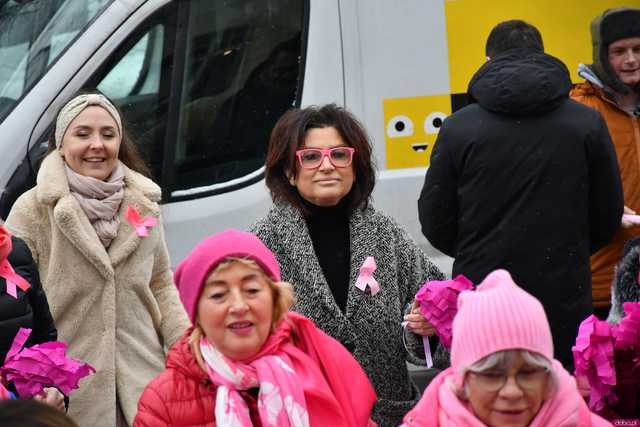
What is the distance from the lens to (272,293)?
4043 mm

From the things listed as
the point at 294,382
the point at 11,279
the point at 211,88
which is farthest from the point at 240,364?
the point at 211,88

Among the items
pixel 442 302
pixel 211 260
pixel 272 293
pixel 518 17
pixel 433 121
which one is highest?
pixel 518 17

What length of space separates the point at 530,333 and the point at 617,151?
206cm

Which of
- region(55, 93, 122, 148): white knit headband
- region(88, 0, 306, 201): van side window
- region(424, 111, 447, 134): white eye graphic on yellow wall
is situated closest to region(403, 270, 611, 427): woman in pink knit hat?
region(55, 93, 122, 148): white knit headband

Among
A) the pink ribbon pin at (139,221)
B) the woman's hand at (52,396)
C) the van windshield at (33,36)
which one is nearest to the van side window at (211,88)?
the van windshield at (33,36)

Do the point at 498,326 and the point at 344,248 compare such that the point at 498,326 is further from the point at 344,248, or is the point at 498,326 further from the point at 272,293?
the point at 344,248

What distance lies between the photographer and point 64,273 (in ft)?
16.6

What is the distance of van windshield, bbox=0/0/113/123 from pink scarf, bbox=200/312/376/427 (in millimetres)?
2438

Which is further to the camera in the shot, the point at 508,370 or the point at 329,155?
the point at 329,155

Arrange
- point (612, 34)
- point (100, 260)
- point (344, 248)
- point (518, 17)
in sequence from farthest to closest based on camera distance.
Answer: point (518, 17) < point (612, 34) < point (100, 260) < point (344, 248)

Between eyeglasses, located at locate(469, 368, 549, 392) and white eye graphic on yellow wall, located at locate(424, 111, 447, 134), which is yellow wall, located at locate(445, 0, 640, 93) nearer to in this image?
white eye graphic on yellow wall, located at locate(424, 111, 447, 134)

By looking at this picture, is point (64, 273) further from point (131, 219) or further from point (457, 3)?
point (457, 3)

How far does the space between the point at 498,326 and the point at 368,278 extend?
118 cm

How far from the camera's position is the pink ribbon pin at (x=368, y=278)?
472 centimetres
